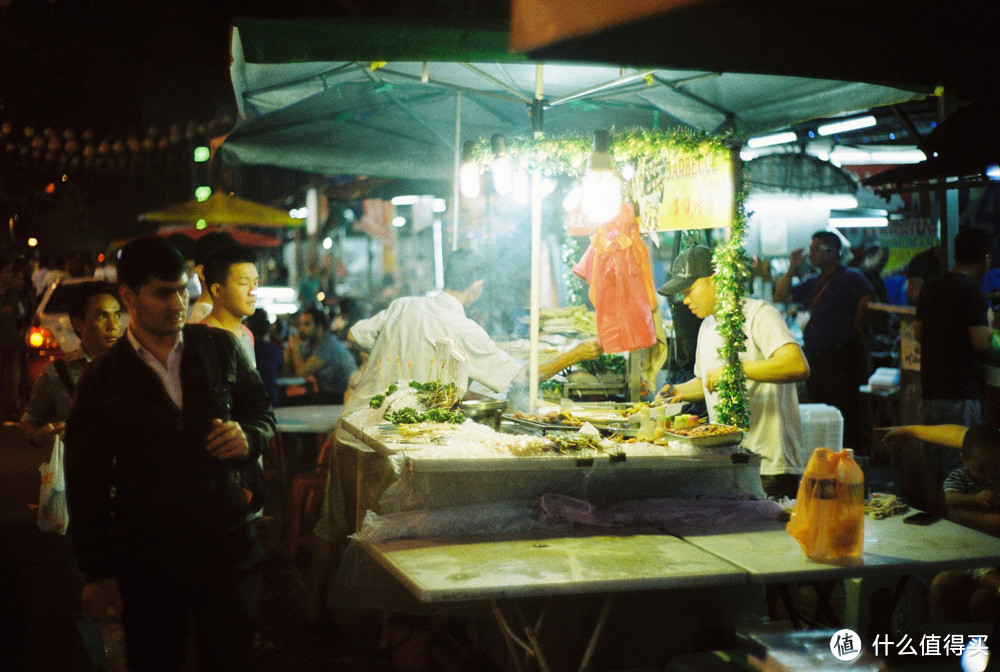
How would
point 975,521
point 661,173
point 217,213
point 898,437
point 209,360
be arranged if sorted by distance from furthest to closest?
point 217,213 → point 661,173 → point 898,437 → point 975,521 → point 209,360

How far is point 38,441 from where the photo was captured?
447 cm

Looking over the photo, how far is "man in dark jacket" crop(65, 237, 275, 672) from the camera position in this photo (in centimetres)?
289

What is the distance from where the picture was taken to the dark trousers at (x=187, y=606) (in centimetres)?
291

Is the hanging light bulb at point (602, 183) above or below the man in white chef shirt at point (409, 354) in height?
above

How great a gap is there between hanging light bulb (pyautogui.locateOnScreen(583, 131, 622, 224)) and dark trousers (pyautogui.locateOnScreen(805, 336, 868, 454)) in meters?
4.47

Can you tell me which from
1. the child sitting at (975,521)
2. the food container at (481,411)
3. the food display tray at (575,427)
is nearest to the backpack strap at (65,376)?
the food container at (481,411)

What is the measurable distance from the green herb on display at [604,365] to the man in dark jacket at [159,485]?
156 inches

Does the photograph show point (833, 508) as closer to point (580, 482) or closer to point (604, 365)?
point (580, 482)

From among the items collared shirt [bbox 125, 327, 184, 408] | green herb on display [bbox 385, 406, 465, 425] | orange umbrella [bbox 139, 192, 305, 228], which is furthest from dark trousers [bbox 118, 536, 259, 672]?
orange umbrella [bbox 139, 192, 305, 228]

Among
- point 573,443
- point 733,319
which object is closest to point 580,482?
point 573,443

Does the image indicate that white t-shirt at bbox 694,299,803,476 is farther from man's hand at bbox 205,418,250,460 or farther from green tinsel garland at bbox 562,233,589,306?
green tinsel garland at bbox 562,233,589,306

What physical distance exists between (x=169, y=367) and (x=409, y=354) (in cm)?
254

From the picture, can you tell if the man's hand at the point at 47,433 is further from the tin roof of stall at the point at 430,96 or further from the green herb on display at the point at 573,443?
the green herb on display at the point at 573,443

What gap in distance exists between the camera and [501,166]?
5.63 metres
